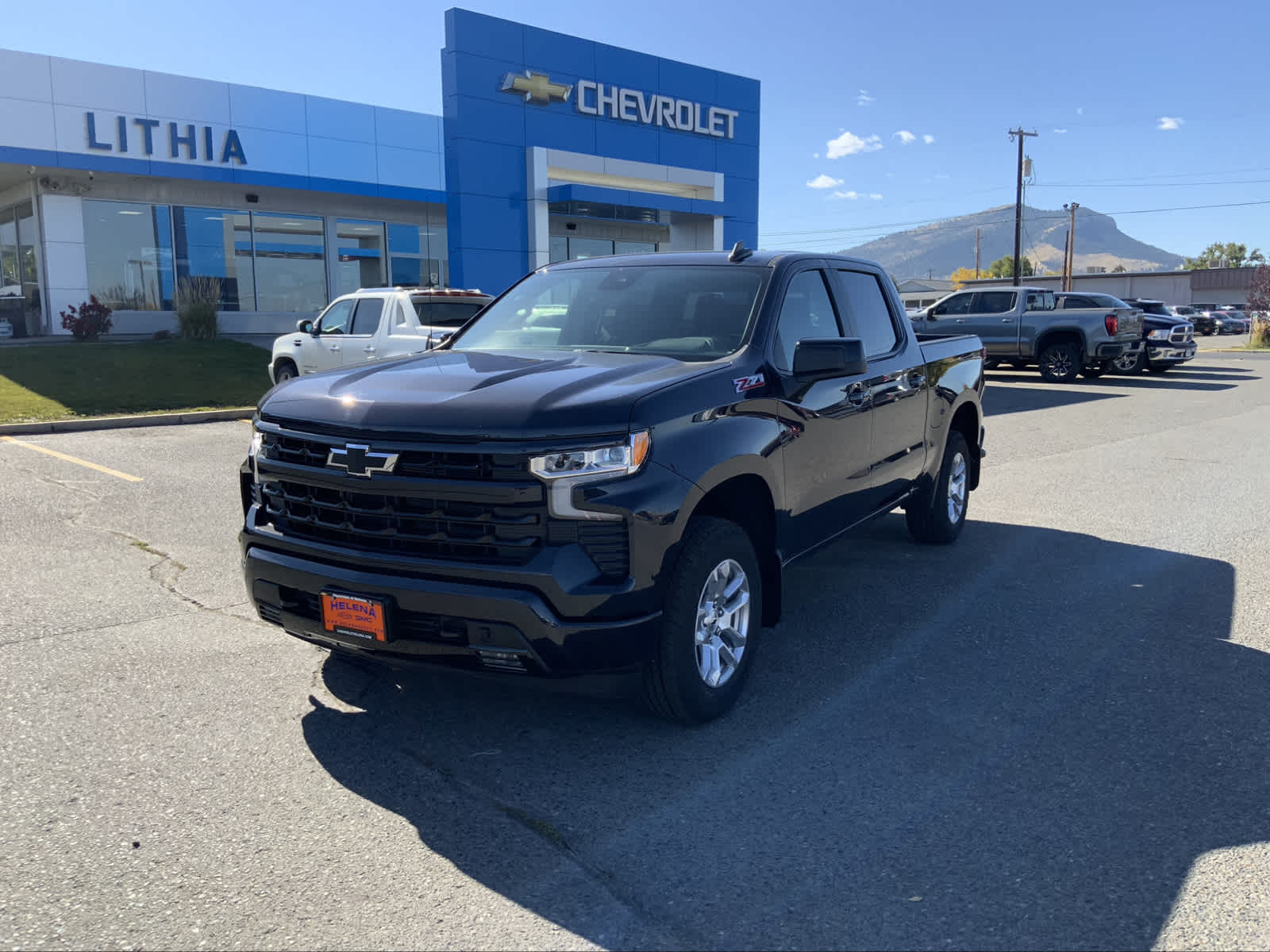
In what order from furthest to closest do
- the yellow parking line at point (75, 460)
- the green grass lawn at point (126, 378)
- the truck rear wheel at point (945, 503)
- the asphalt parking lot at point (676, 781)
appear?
the green grass lawn at point (126, 378), the yellow parking line at point (75, 460), the truck rear wheel at point (945, 503), the asphalt parking lot at point (676, 781)

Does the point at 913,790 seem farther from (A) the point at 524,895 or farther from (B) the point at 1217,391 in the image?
(B) the point at 1217,391

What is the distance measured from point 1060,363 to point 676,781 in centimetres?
2124

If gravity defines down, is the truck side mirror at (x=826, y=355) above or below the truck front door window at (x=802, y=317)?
below

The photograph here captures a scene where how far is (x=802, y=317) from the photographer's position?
16.6 ft

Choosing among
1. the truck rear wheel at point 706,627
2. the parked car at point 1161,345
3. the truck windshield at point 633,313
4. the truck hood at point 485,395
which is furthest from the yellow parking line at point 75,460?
the parked car at point 1161,345

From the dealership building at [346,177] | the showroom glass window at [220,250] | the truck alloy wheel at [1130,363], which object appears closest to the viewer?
the dealership building at [346,177]

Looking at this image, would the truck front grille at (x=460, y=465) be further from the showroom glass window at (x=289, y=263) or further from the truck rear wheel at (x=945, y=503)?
the showroom glass window at (x=289, y=263)

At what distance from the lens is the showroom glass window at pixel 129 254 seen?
25797mm

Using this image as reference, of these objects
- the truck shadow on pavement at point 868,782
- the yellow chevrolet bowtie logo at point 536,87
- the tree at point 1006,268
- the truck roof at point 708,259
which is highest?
the tree at point 1006,268

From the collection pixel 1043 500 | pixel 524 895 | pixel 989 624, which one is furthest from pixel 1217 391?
pixel 524 895

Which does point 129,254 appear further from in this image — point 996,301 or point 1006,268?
point 1006,268

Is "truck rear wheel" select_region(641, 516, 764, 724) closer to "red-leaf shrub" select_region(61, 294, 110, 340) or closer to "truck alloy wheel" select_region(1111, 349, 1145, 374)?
"truck alloy wheel" select_region(1111, 349, 1145, 374)

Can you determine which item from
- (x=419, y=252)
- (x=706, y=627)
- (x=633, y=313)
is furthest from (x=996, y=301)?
(x=706, y=627)

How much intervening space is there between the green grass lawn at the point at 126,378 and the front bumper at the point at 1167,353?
20.2 metres
